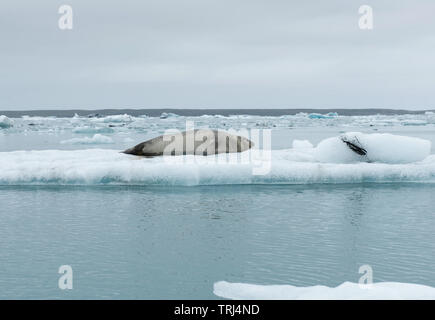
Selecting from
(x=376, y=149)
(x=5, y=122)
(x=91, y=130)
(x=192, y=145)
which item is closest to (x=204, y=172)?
(x=192, y=145)

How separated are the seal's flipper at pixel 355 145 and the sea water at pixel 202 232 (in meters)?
0.56

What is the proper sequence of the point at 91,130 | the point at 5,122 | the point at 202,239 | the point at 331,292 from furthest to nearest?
1. the point at 5,122
2. the point at 91,130
3. the point at 202,239
4. the point at 331,292

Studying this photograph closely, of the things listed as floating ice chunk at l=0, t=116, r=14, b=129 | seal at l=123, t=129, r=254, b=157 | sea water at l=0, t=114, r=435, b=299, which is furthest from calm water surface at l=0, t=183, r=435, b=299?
floating ice chunk at l=0, t=116, r=14, b=129

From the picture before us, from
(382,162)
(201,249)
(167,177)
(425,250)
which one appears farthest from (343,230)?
(382,162)

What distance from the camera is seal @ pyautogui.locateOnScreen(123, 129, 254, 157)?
10.0 m

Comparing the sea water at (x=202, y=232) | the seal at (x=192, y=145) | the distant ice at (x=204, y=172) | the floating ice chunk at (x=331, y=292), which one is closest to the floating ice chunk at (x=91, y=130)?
the seal at (x=192, y=145)

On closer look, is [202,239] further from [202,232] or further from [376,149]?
[376,149]

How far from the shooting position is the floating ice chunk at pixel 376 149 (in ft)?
30.9

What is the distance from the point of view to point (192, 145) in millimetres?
10109

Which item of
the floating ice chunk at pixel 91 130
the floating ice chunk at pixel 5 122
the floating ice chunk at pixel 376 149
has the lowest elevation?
the floating ice chunk at pixel 376 149

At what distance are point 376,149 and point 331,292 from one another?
20.9 feet

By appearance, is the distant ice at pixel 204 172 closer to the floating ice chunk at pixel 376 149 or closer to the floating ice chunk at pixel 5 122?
the floating ice chunk at pixel 376 149
